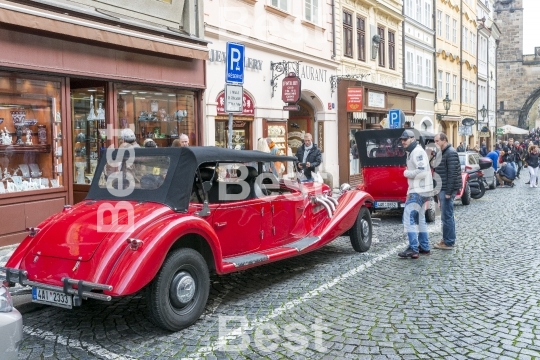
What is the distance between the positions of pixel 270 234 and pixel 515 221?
23.8 feet

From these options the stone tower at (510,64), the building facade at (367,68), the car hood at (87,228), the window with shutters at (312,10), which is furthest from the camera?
the stone tower at (510,64)

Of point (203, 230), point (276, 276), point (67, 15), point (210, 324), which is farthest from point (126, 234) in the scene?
point (67, 15)

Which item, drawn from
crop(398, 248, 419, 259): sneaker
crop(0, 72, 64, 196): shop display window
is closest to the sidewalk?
crop(0, 72, 64, 196): shop display window

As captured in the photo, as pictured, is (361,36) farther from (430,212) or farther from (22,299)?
(22,299)

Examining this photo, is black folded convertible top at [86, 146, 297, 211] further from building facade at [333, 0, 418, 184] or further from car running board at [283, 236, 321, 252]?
building facade at [333, 0, 418, 184]

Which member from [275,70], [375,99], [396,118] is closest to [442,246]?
[275,70]

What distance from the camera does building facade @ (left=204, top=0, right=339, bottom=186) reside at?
1379 centimetres

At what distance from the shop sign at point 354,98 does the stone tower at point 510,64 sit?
1980 inches

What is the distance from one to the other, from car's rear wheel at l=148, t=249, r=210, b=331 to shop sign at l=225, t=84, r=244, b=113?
13.2 feet

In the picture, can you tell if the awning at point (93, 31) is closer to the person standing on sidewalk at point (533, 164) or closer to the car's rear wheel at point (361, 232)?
the car's rear wheel at point (361, 232)

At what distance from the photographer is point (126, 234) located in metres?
4.81

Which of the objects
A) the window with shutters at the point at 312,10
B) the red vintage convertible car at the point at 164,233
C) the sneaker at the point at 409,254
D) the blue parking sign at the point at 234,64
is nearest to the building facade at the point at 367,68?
the window with shutters at the point at 312,10

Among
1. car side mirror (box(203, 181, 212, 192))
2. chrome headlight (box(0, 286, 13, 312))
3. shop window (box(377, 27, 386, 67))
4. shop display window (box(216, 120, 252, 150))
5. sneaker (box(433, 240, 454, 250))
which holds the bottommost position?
sneaker (box(433, 240, 454, 250))

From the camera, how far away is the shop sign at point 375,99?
70.6 feet
